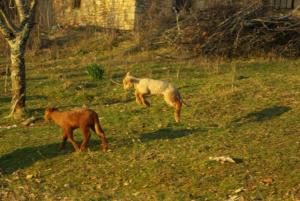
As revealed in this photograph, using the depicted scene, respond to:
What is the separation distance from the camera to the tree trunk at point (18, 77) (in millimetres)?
11430

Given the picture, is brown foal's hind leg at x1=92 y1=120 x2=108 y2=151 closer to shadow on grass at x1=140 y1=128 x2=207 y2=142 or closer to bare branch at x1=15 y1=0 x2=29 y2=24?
shadow on grass at x1=140 y1=128 x2=207 y2=142

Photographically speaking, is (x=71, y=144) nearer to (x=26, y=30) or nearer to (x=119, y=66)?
(x=26, y=30)

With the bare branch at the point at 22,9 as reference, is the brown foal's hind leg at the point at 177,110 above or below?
below

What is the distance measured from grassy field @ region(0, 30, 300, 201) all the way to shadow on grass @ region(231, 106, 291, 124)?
0.02 meters

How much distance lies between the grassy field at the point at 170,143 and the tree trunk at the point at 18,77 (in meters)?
0.29

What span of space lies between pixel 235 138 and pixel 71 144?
2.67 metres

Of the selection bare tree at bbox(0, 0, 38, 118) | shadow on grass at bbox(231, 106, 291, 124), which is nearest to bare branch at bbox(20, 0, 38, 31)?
bare tree at bbox(0, 0, 38, 118)

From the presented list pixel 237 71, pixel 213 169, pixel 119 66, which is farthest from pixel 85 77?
pixel 213 169

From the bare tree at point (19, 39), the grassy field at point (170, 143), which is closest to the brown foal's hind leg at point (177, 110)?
the grassy field at point (170, 143)

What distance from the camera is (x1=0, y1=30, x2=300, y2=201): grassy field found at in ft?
25.2

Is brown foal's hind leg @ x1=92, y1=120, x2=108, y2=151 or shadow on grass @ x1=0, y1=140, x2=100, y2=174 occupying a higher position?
brown foal's hind leg @ x1=92, y1=120, x2=108, y2=151

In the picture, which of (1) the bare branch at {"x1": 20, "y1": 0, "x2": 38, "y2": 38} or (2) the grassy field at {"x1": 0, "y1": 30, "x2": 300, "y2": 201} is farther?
(1) the bare branch at {"x1": 20, "y1": 0, "x2": 38, "y2": 38}

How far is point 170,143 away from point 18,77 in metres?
3.83

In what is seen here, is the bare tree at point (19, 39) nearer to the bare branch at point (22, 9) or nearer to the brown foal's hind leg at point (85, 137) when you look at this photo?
the bare branch at point (22, 9)
